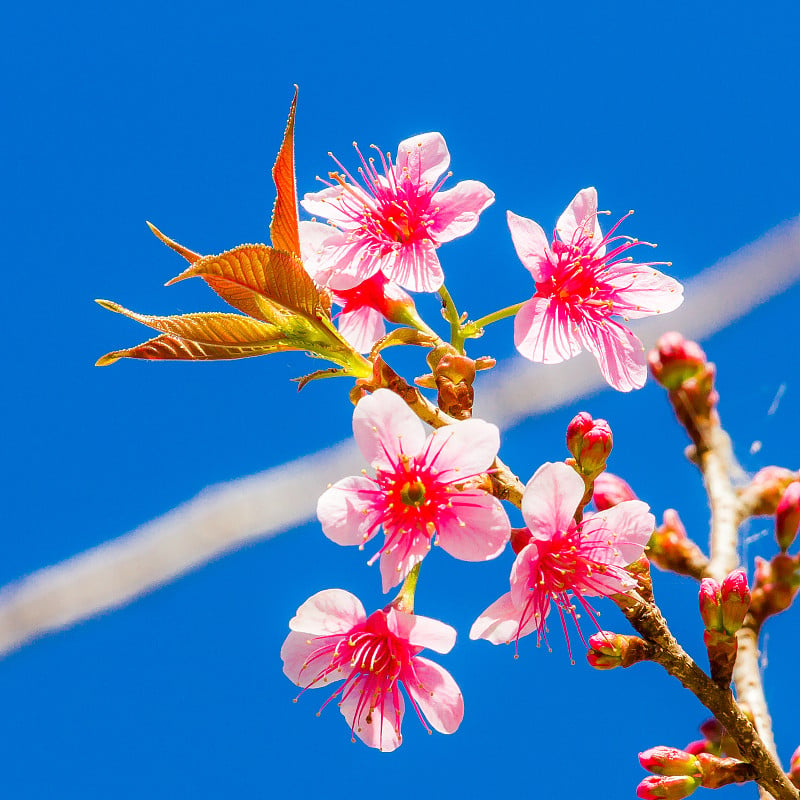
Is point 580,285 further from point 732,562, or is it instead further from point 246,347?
point 732,562

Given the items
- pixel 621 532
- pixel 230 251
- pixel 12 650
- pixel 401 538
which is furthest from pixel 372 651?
pixel 12 650

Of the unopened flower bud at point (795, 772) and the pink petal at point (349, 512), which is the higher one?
the pink petal at point (349, 512)

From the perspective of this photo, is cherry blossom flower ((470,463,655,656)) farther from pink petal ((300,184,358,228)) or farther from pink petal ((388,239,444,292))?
pink petal ((300,184,358,228))

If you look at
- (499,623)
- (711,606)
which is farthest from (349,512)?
(711,606)

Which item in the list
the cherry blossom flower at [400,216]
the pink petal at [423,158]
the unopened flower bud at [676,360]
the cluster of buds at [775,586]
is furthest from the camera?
the unopened flower bud at [676,360]

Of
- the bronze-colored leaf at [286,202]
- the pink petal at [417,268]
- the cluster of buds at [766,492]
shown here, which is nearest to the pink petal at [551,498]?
the pink petal at [417,268]

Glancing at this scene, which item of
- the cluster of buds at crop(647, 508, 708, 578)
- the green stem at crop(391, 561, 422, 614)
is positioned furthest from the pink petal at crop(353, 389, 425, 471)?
the cluster of buds at crop(647, 508, 708, 578)

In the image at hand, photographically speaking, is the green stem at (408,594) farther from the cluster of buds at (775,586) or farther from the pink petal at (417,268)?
the cluster of buds at (775,586)
